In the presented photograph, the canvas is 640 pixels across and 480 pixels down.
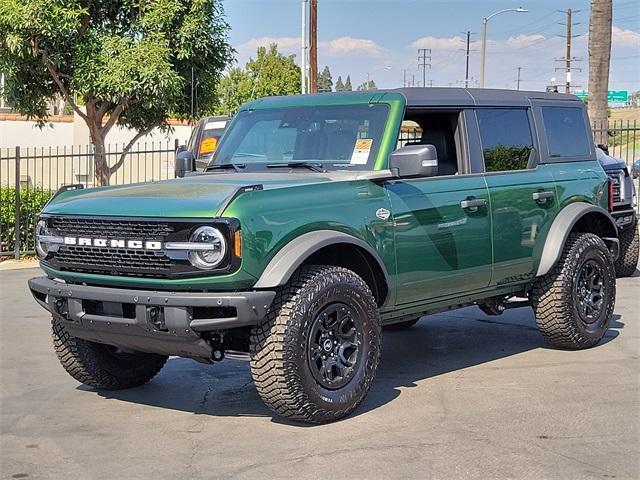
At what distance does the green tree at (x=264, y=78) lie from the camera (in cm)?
5030

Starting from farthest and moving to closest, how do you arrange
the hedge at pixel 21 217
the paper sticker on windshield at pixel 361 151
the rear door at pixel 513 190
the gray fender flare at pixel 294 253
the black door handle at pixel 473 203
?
1. the hedge at pixel 21 217
2. the rear door at pixel 513 190
3. the black door handle at pixel 473 203
4. the paper sticker on windshield at pixel 361 151
5. the gray fender flare at pixel 294 253

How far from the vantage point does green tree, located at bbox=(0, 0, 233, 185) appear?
14586mm

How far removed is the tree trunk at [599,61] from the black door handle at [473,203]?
13.3 metres

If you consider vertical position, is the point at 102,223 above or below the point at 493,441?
above

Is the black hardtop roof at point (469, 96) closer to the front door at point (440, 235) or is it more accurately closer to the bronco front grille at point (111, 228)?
the front door at point (440, 235)

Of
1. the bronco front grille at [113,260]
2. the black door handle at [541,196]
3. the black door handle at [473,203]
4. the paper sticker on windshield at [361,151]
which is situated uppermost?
the paper sticker on windshield at [361,151]

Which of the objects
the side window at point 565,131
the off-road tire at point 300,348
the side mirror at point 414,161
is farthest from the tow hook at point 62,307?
the side window at point 565,131

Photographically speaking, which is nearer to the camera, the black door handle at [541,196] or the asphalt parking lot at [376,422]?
the asphalt parking lot at [376,422]

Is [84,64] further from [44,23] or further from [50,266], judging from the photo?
[50,266]

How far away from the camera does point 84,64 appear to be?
49.5 feet

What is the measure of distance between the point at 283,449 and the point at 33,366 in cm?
302

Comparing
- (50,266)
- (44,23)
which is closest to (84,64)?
(44,23)

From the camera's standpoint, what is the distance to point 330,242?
5.49 metres

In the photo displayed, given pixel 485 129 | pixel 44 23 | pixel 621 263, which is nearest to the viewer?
pixel 485 129
